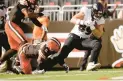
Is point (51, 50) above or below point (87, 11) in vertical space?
below

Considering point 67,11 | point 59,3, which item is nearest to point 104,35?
point 67,11

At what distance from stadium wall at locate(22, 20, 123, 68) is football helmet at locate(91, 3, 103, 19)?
4.44 feet

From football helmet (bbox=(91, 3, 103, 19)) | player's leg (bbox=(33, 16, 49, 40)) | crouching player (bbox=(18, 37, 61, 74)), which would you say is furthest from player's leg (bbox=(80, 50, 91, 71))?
crouching player (bbox=(18, 37, 61, 74))

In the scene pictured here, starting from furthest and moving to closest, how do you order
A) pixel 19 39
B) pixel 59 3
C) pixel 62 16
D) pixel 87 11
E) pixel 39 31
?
pixel 59 3 < pixel 62 16 < pixel 39 31 < pixel 87 11 < pixel 19 39

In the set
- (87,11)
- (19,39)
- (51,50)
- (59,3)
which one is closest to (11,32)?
(19,39)

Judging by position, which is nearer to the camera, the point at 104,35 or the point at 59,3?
the point at 104,35

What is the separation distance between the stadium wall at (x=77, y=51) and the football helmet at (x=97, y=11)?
1.35 meters

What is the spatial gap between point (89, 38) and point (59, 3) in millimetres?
3688

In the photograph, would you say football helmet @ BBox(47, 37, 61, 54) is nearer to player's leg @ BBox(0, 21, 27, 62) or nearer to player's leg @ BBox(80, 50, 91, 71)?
player's leg @ BBox(0, 21, 27, 62)

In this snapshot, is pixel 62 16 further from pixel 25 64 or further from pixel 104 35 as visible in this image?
pixel 25 64

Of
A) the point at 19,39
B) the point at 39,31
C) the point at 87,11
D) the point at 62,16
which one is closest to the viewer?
Result: the point at 19,39

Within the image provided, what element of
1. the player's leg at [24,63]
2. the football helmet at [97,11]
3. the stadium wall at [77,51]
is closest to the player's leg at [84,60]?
the football helmet at [97,11]

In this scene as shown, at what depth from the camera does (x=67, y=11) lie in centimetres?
1253

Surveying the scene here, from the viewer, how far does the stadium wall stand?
465 inches
